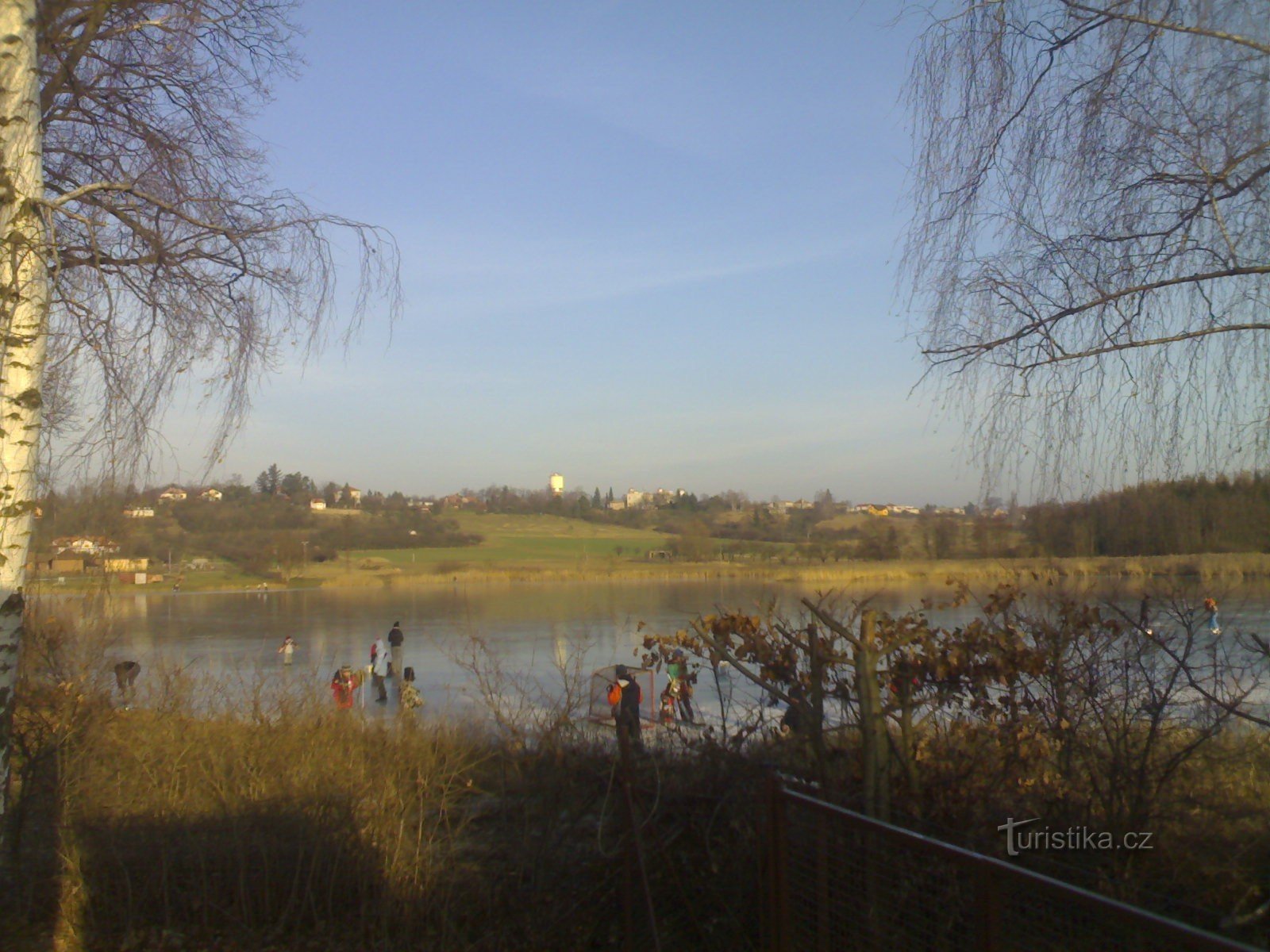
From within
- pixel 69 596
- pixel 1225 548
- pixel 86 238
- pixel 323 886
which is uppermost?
pixel 86 238

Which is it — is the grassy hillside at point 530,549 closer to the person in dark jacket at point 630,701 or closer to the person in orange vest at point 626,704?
the person in dark jacket at point 630,701

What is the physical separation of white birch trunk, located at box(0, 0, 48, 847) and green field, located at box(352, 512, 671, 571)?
26394mm

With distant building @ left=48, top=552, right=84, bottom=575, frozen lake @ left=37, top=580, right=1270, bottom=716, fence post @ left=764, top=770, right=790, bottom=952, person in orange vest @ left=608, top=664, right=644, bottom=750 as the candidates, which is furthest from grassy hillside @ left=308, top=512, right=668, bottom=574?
fence post @ left=764, top=770, right=790, bottom=952

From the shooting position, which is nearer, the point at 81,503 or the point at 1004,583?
the point at 1004,583

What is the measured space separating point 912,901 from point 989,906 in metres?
0.86

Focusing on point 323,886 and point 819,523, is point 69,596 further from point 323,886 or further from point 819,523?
point 819,523

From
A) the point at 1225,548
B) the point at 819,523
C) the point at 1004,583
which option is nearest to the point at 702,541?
the point at 819,523

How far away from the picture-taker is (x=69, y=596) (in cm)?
1005

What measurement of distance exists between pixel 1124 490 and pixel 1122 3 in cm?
236

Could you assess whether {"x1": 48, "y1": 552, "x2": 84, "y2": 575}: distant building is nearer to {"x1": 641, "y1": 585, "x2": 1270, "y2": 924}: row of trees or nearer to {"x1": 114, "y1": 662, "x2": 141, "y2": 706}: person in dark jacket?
{"x1": 114, "y1": 662, "x2": 141, "y2": 706}: person in dark jacket

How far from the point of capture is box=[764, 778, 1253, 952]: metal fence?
261 cm

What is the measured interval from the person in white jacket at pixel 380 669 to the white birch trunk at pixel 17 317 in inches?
406

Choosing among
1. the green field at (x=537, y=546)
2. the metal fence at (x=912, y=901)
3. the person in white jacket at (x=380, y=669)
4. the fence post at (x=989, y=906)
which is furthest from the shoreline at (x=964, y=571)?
the green field at (x=537, y=546)

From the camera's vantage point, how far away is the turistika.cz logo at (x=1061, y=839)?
541 centimetres
